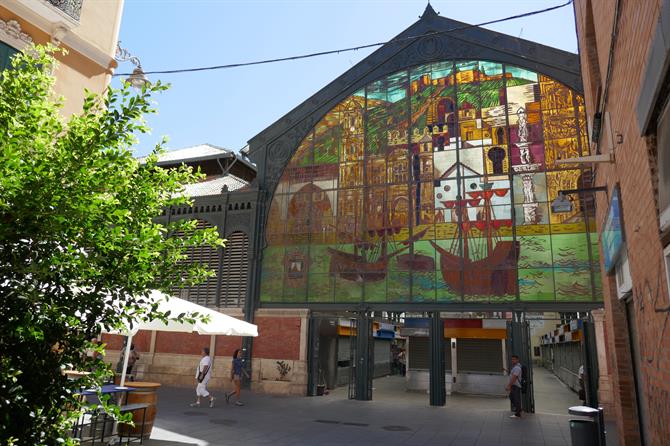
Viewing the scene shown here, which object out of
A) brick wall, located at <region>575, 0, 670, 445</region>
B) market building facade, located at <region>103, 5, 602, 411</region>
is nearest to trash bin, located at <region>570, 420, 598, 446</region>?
brick wall, located at <region>575, 0, 670, 445</region>

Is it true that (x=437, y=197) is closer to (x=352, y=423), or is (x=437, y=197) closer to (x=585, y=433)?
(x=352, y=423)

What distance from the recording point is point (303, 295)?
2059 centimetres

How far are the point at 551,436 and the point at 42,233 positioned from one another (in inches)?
495

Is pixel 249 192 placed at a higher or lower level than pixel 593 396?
higher

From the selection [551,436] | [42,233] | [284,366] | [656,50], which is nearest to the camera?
[42,233]

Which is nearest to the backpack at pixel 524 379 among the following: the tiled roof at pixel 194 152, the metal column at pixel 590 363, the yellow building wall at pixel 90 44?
the metal column at pixel 590 363

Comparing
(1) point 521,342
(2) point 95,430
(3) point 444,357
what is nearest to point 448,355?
(3) point 444,357

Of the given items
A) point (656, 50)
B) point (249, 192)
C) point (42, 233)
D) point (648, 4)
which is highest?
point (249, 192)

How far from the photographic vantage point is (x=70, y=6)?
399 inches

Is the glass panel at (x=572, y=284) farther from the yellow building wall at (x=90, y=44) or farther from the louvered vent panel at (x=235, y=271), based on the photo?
the yellow building wall at (x=90, y=44)

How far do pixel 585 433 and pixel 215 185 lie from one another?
22.2 meters

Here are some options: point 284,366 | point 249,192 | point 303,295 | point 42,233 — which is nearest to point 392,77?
point 249,192

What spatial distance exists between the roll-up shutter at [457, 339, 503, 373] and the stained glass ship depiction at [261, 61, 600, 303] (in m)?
5.80

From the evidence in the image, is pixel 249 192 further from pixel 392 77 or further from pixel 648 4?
pixel 648 4
